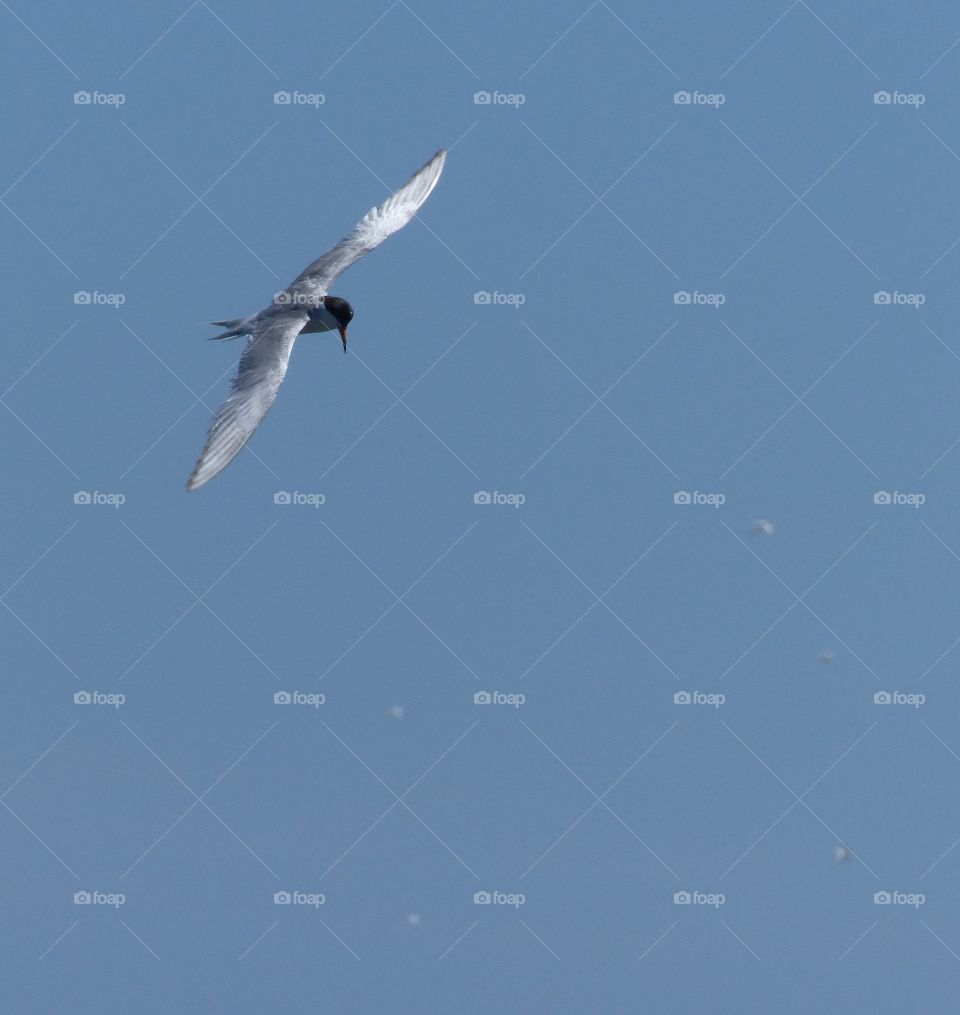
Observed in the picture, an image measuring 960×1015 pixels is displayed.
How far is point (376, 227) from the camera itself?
2081 cm

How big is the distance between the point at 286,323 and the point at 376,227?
10.9ft

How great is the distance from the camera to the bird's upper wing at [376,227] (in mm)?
19719

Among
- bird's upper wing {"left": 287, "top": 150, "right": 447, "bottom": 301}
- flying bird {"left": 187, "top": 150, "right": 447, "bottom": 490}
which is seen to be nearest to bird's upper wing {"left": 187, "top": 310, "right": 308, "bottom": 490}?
flying bird {"left": 187, "top": 150, "right": 447, "bottom": 490}

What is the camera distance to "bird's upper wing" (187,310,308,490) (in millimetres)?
15484

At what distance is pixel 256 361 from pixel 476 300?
18.7ft

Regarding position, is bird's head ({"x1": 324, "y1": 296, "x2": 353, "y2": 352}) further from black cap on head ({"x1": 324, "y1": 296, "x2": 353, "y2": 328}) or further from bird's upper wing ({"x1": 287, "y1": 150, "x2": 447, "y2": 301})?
bird's upper wing ({"x1": 287, "y1": 150, "x2": 447, "y2": 301})

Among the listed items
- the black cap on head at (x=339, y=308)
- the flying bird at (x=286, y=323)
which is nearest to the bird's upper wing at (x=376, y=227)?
the flying bird at (x=286, y=323)

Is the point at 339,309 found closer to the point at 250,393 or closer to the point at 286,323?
the point at 286,323

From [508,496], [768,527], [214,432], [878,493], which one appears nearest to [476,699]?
[508,496]

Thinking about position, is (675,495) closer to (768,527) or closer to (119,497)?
(768,527)

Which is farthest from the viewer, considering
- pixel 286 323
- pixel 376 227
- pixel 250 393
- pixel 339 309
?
pixel 376 227

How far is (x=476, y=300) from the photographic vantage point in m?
22.4

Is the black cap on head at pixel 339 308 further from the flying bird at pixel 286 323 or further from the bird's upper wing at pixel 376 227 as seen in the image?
the bird's upper wing at pixel 376 227

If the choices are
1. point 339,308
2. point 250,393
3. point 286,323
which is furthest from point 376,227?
point 250,393
